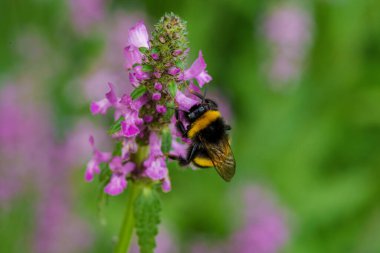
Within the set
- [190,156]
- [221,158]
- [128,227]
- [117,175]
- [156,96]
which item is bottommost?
[128,227]

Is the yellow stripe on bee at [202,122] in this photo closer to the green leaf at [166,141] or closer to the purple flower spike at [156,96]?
the green leaf at [166,141]

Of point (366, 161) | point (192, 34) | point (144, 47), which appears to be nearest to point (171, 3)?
point (192, 34)

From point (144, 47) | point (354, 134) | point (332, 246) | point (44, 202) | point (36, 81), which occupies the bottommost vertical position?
point (144, 47)

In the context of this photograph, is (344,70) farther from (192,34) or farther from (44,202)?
(44,202)

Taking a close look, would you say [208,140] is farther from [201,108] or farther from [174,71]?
[174,71]

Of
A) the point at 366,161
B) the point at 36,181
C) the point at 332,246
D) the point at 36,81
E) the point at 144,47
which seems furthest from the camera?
the point at 366,161

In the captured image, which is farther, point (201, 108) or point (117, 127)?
point (201, 108)

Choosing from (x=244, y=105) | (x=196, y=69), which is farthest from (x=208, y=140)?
(x=244, y=105)
